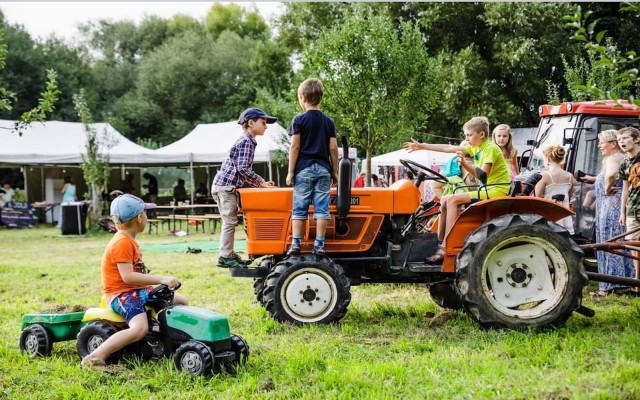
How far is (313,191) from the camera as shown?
594 centimetres

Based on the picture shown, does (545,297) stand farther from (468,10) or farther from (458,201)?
(468,10)

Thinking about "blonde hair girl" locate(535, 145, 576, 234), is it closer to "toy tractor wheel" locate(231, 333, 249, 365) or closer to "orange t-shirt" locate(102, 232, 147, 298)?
"toy tractor wheel" locate(231, 333, 249, 365)

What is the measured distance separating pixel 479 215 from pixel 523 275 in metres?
0.60

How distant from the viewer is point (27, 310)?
6930 millimetres

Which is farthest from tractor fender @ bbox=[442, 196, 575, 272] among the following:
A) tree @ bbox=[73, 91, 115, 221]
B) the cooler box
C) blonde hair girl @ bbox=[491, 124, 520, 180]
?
tree @ bbox=[73, 91, 115, 221]

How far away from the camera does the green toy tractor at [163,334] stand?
4377 mm

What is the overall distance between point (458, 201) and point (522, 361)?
71.1 inches

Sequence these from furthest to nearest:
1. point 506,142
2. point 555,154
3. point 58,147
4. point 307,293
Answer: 1. point 58,147
2. point 555,154
3. point 506,142
4. point 307,293

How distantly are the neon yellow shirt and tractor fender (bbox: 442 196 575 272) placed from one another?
0.78 feet

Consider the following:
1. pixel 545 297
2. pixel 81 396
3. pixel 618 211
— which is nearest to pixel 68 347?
pixel 81 396

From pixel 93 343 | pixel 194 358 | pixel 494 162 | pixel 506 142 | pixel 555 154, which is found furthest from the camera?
pixel 555 154

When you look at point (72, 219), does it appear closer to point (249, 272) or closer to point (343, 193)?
point (249, 272)

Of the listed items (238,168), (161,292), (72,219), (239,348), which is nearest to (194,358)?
(239,348)

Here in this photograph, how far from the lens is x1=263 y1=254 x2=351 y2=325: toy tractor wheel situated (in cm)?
580
